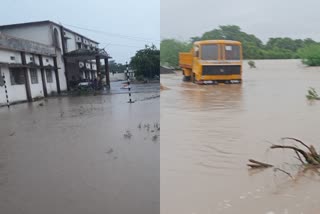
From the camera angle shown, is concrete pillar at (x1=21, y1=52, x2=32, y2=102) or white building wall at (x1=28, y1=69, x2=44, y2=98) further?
white building wall at (x1=28, y1=69, x2=44, y2=98)

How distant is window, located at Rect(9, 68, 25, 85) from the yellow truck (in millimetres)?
9850

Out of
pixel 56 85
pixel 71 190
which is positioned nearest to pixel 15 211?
pixel 71 190

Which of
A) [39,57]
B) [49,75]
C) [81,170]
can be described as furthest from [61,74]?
[81,170]

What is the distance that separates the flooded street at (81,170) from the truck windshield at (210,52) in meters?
8.95

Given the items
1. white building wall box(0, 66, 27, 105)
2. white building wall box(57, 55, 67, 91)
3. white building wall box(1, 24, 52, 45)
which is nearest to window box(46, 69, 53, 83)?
white building wall box(57, 55, 67, 91)

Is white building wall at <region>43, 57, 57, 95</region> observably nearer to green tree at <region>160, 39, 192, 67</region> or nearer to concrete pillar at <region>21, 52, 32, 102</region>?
concrete pillar at <region>21, 52, 32, 102</region>

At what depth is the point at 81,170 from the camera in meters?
4.74

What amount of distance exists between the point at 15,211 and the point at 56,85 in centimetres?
2227

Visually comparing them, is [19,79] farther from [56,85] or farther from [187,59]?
[187,59]

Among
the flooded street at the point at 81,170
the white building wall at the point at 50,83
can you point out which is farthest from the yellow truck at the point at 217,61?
the white building wall at the point at 50,83

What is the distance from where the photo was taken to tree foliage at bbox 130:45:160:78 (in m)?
39.6

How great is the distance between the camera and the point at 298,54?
33906 millimetres

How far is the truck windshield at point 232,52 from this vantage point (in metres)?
16.7

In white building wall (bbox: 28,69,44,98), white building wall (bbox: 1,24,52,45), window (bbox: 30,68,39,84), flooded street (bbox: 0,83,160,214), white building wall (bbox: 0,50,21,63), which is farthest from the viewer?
white building wall (bbox: 1,24,52,45)
